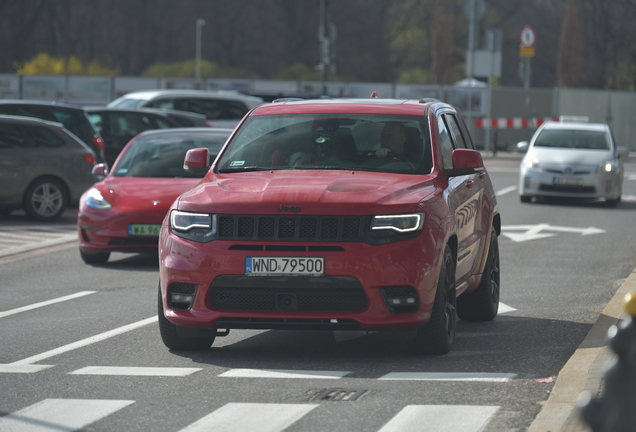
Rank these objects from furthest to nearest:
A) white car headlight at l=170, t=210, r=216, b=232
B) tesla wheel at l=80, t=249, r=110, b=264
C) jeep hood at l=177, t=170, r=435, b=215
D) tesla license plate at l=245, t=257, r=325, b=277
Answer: tesla wheel at l=80, t=249, r=110, b=264 → white car headlight at l=170, t=210, r=216, b=232 → jeep hood at l=177, t=170, r=435, b=215 → tesla license plate at l=245, t=257, r=325, b=277

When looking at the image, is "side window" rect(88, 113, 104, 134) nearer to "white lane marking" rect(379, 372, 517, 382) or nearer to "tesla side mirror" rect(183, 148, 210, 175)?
"tesla side mirror" rect(183, 148, 210, 175)

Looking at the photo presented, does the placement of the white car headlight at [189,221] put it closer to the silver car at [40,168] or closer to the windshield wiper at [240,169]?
the windshield wiper at [240,169]

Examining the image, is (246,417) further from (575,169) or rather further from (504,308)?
(575,169)

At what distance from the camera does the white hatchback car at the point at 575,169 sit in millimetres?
21422

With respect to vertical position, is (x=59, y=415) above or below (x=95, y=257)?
above

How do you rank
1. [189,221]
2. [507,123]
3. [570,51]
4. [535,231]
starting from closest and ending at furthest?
[189,221] → [535,231] → [507,123] → [570,51]

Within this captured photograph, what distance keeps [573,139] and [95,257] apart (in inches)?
482

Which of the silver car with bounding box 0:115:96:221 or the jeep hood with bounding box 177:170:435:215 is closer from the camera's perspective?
the jeep hood with bounding box 177:170:435:215

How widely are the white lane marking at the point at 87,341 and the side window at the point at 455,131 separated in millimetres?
2614

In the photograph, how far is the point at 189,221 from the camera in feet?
24.0

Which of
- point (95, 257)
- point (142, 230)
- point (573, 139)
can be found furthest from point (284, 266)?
point (573, 139)

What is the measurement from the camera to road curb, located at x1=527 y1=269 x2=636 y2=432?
5379mm

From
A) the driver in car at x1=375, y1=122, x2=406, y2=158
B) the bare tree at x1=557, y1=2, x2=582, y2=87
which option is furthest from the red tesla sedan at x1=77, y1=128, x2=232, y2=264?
the bare tree at x1=557, y1=2, x2=582, y2=87

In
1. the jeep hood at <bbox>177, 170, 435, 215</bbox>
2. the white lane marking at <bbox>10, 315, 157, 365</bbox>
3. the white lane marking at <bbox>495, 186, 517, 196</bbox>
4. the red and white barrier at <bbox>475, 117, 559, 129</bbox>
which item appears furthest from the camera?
the red and white barrier at <bbox>475, 117, 559, 129</bbox>
